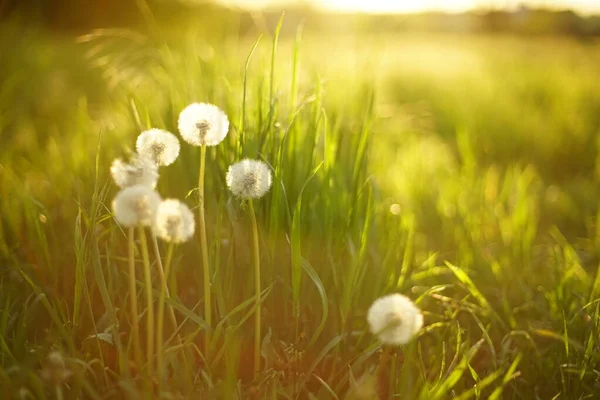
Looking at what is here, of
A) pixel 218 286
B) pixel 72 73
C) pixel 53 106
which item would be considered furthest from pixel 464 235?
pixel 72 73

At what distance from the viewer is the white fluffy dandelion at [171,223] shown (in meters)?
0.82

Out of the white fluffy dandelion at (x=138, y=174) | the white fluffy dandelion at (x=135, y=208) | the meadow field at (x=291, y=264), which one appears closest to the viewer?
the white fluffy dandelion at (x=135, y=208)

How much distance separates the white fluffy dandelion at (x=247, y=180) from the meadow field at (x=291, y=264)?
1.2 inches

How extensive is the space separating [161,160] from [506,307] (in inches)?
39.3

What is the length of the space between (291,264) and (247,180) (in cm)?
33

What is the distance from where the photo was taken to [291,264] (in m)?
1.21

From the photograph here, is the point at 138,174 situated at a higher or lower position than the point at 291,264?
higher

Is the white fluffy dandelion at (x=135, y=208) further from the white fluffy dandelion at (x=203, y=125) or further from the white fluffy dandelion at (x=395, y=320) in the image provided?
the white fluffy dandelion at (x=395, y=320)

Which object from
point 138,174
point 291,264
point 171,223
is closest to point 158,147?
point 138,174

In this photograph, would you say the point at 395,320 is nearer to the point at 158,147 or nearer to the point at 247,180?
the point at 247,180

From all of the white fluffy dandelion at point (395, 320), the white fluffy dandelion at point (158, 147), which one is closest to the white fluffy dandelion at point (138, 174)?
the white fluffy dandelion at point (158, 147)

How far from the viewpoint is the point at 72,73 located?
4137 millimetres

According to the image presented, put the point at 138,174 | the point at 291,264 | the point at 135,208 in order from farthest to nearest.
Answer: the point at 291,264 < the point at 138,174 < the point at 135,208

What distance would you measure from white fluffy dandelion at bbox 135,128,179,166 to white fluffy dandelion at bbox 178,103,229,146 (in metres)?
0.03
